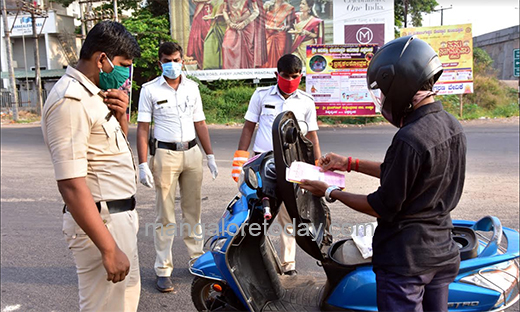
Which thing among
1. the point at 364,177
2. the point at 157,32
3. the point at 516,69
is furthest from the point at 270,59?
the point at 364,177

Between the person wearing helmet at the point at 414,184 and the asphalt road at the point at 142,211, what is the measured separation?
203cm

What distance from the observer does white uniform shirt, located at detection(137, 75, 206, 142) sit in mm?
4223

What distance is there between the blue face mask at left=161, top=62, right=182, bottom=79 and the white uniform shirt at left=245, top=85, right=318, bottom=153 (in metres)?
0.80

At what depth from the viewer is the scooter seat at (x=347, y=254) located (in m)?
2.63

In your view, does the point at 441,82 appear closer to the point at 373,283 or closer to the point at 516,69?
the point at 516,69

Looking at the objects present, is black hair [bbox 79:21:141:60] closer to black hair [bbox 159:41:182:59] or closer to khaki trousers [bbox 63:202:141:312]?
khaki trousers [bbox 63:202:141:312]

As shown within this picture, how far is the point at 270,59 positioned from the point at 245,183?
19616 millimetres

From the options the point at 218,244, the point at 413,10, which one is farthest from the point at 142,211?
the point at 413,10

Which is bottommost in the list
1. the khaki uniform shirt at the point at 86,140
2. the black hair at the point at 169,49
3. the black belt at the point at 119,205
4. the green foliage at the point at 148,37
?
the black belt at the point at 119,205

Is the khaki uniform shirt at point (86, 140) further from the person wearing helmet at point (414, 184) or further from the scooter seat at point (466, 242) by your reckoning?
the scooter seat at point (466, 242)

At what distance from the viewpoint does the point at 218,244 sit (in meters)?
2.76

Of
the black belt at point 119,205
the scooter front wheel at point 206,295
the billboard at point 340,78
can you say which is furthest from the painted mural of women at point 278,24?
the black belt at point 119,205

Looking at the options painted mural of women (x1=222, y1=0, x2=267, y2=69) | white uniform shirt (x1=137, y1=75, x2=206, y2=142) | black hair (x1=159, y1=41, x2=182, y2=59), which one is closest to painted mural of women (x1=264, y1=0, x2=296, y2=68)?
painted mural of women (x1=222, y1=0, x2=267, y2=69)

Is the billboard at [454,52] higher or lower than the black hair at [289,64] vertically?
higher
